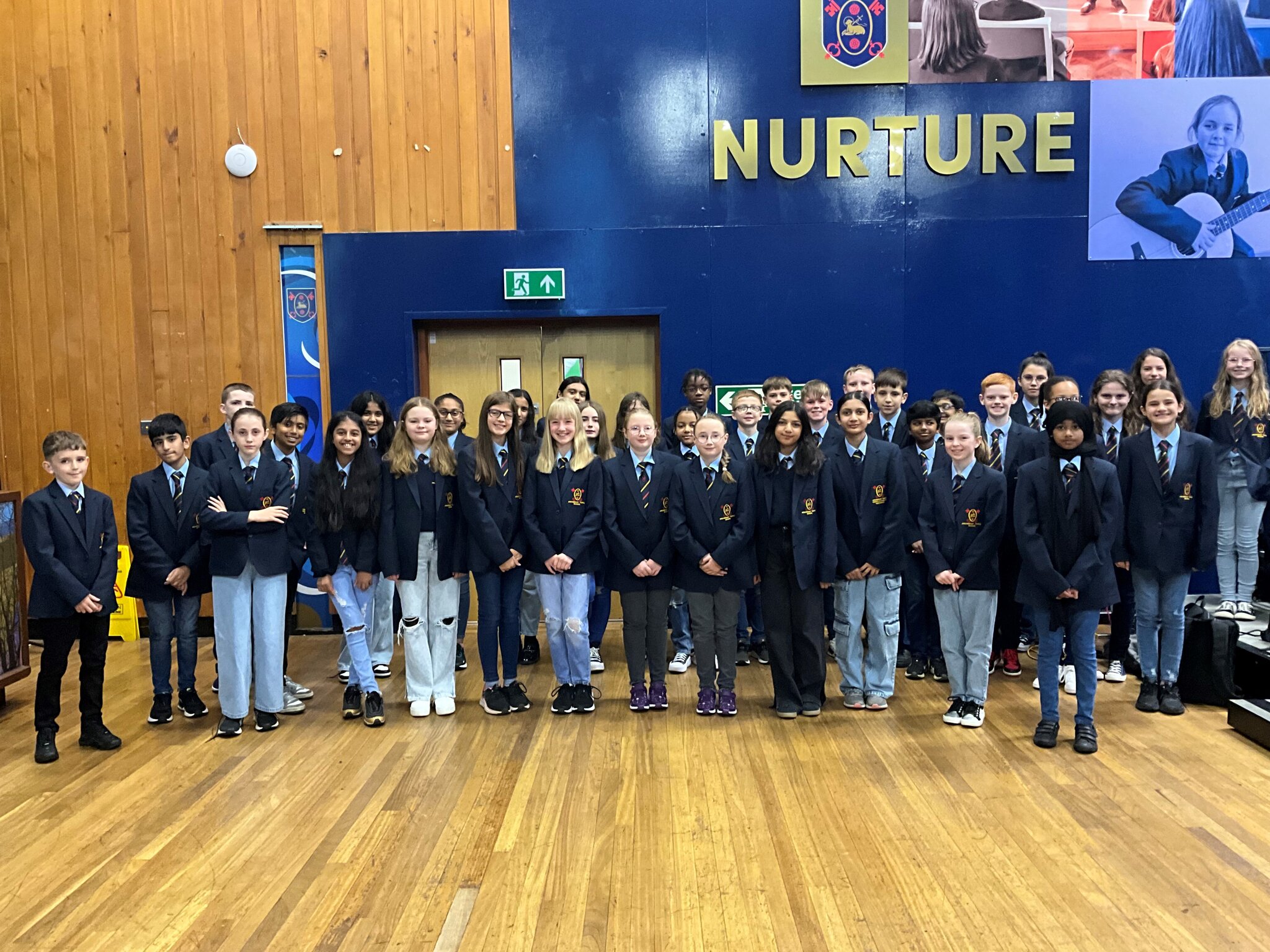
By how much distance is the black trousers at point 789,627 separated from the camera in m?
4.59

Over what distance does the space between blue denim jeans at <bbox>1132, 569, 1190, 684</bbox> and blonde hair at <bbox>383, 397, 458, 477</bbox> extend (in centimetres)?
350

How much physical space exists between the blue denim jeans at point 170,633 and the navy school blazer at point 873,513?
330cm

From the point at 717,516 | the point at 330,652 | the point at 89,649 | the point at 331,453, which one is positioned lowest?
the point at 330,652

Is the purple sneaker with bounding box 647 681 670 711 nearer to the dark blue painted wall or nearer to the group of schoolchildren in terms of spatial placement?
the group of schoolchildren

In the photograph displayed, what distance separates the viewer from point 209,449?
5125 mm

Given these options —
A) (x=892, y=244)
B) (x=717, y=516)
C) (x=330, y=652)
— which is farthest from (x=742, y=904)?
(x=892, y=244)

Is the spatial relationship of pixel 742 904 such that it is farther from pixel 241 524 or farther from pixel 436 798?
pixel 241 524

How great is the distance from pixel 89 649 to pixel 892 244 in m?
5.53

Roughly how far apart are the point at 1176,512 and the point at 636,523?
104 inches

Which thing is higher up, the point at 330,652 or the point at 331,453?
the point at 331,453

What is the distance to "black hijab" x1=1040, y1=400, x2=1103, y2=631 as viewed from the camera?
411 cm

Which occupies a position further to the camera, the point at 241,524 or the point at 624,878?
the point at 241,524

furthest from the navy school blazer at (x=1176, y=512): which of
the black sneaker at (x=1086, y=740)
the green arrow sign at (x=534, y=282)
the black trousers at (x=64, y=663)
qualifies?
the black trousers at (x=64, y=663)

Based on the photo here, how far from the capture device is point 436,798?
3.71 meters
